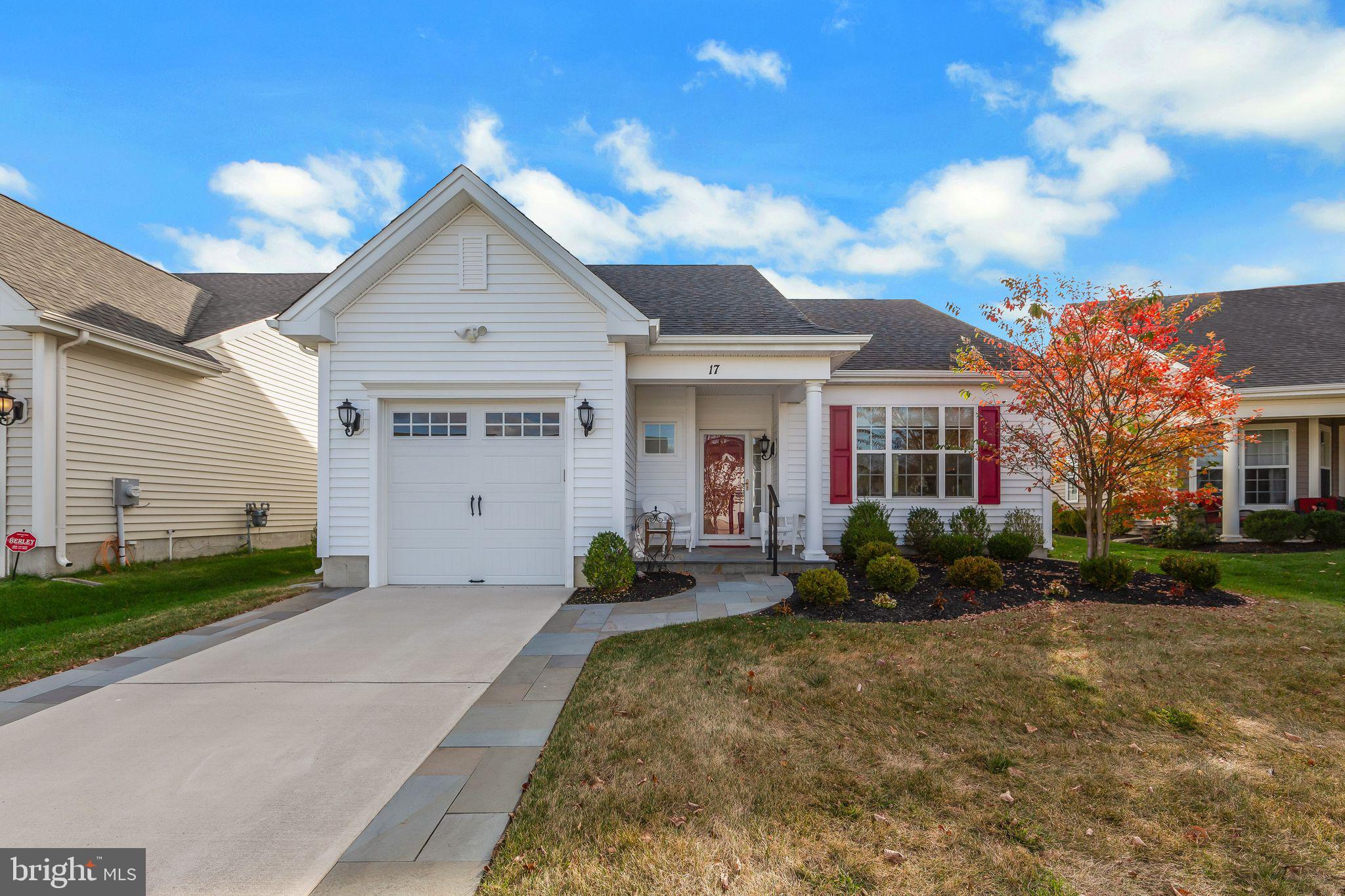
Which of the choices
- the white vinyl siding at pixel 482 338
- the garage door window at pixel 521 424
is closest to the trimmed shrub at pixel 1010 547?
the white vinyl siding at pixel 482 338

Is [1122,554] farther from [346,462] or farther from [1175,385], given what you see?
[346,462]

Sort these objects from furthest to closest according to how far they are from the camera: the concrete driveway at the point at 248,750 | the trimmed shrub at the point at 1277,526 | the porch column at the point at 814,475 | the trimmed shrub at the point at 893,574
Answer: the trimmed shrub at the point at 1277,526, the porch column at the point at 814,475, the trimmed shrub at the point at 893,574, the concrete driveway at the point at 248,750

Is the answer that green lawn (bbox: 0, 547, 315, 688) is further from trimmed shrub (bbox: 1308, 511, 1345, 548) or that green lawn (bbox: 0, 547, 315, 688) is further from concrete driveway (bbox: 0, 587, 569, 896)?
trimmed shrub (bbox: 1308, 511, 1345, 548)

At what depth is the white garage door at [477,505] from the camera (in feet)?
27.8

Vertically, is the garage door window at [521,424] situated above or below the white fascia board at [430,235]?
below

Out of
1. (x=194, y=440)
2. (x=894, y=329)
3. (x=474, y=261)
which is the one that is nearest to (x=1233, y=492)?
(x=894, y=329)

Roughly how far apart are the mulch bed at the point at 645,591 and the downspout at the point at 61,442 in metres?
7.83

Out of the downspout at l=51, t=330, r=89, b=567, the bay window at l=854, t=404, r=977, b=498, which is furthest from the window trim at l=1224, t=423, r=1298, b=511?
the downspout at l=51, t=330, r=89, b=567

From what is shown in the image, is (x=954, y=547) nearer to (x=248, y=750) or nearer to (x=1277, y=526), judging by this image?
(x=1277, y=526)

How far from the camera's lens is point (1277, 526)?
11.9 m

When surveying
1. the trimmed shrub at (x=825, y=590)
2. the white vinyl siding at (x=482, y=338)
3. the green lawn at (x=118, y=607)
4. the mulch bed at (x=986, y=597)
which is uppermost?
the white vinyl siding at (x=482, y=338)

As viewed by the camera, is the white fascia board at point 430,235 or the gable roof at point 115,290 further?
the gable roof at point 115,290

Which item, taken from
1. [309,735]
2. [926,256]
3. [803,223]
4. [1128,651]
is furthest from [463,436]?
[926,256]

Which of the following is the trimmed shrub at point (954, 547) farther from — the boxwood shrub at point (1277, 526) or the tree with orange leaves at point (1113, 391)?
the boxwood shrub at point (1277, 526)
